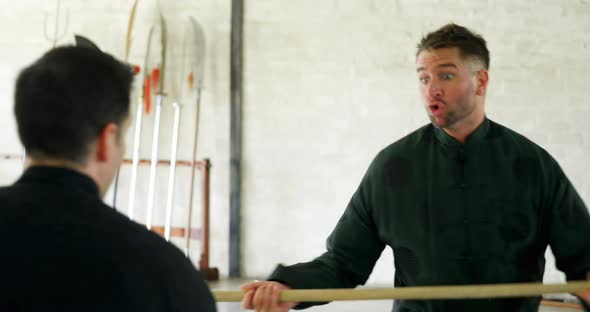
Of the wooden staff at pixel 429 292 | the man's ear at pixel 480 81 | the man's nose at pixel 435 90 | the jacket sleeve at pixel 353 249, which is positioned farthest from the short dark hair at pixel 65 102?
the man's ear at pixel 480 81

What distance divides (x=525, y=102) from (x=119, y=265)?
4.50 metres

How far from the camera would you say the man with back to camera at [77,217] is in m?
1.08

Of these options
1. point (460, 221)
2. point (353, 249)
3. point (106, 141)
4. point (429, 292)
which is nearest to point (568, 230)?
point (460, 221)

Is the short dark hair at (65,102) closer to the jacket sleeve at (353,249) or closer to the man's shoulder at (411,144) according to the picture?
the jacket sleeve at (353,249)

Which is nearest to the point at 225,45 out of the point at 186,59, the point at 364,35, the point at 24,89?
the point at 186,59

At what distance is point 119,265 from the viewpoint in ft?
3.63

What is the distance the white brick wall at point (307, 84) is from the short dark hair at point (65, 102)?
413 cm

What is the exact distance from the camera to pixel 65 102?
1176 millimetres

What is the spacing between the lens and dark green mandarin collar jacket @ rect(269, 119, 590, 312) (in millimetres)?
2227

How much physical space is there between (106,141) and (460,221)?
54.1 inches

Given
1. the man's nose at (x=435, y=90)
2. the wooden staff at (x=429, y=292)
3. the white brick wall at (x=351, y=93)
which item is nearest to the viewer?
the wooden staff at (x=429, y=292)

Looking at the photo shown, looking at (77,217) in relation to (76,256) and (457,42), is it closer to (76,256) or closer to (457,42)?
(76,256)

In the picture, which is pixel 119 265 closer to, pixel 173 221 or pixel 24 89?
pixel 24 89

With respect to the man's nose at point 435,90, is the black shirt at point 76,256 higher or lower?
lower
